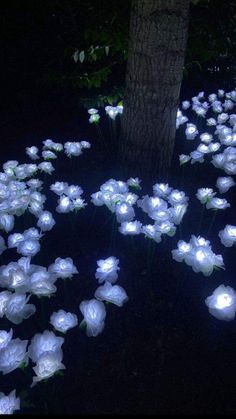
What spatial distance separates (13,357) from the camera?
1.56 m

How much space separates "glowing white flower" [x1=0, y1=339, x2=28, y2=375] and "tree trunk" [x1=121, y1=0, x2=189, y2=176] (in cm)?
191

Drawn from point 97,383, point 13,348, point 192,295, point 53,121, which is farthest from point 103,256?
point 53,121

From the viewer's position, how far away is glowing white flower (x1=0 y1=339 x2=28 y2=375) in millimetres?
1533

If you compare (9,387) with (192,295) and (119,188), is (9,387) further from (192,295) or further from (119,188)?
(119,188)

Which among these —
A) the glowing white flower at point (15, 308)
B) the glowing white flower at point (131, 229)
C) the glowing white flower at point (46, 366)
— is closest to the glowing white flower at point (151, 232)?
the glowing white flower at point (131, 229)

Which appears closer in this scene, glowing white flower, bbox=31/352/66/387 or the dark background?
glowing white flower, bbox=31/352/66/387

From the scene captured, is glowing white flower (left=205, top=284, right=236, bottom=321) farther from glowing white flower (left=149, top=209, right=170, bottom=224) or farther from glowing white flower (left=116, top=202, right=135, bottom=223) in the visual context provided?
glowing white flower (left=116, top=202, right=135, bottom=223)

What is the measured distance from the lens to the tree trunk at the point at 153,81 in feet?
8.60

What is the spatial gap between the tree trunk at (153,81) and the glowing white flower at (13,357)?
1913 millimetres

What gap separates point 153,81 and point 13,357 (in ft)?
6.98

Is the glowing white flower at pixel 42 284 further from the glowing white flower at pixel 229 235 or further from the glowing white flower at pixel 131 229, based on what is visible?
the glowing white flower at pixel 229 235

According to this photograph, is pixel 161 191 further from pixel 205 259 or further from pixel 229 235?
pixel 205 259

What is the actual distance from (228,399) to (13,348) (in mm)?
1035

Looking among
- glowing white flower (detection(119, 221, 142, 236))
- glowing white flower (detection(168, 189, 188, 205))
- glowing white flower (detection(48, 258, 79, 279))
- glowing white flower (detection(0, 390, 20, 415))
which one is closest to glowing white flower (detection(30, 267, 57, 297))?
glowing white flower (detection(48, 258, 79, 279))
